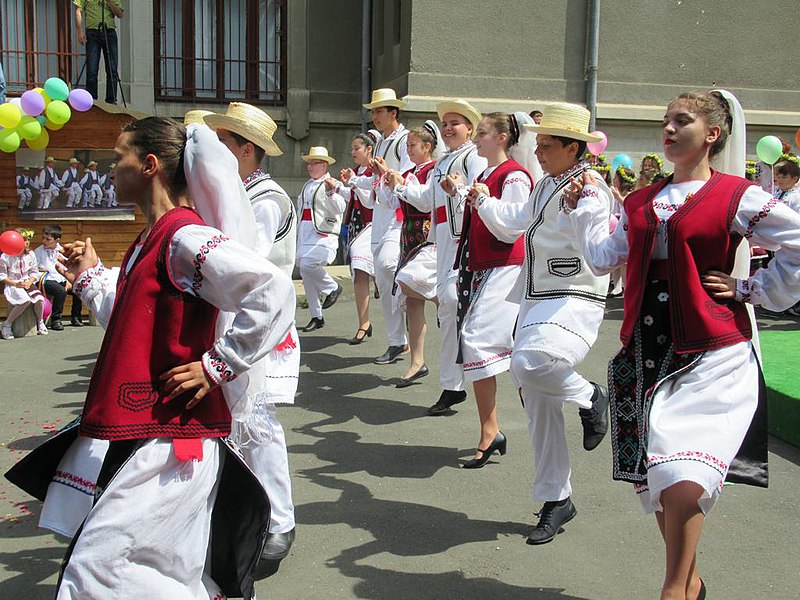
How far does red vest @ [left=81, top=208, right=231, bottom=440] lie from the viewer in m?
2.66

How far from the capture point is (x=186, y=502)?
2.73 meters

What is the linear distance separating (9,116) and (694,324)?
774cm

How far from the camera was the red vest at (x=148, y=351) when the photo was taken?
266cm

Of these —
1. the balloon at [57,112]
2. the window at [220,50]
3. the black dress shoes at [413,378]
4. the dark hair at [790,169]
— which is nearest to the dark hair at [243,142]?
the black dress shoes at [413,378]

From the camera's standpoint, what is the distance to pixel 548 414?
4367 mm

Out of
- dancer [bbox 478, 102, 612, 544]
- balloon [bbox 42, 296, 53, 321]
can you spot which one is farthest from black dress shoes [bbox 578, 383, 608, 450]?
balloon [bbox 42, 296, 53, 321]

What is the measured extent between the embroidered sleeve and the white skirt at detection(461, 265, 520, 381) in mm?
2195

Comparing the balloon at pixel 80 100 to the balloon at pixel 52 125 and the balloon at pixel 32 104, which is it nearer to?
the balloon at pixel 52 125

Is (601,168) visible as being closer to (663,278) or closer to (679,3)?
(679,3)

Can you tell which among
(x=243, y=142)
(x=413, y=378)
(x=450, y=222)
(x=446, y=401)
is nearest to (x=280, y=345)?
(x=243, y=142)

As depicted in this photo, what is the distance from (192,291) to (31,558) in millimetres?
2083

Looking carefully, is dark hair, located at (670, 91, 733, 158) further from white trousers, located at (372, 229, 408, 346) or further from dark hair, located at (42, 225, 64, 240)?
dark hair, located at (42, 225, 64, 240)

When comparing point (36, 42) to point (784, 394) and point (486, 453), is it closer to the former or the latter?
point (486, 453)

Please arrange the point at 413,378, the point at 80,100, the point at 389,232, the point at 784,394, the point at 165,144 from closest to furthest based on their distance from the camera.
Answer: the point at 165,144, the point at 784,394, the point at 413,378, the point at 389,232, the point at 80,100
